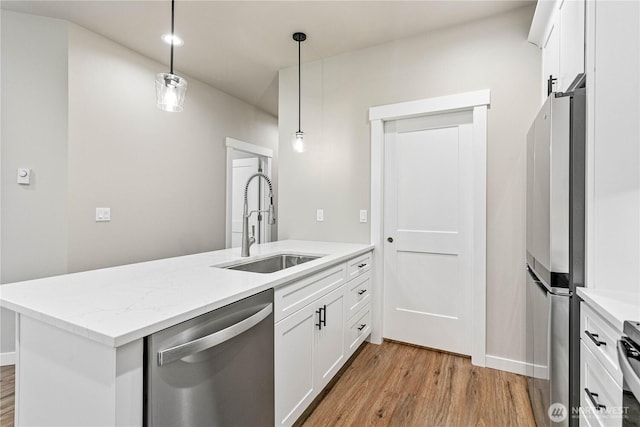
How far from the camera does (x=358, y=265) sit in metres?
2.53

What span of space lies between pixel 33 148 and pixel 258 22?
1984 millimetres

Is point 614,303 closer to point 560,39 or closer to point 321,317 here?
point 321,317

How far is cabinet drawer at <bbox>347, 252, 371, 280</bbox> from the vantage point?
2366mm

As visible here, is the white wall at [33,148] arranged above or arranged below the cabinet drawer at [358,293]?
above

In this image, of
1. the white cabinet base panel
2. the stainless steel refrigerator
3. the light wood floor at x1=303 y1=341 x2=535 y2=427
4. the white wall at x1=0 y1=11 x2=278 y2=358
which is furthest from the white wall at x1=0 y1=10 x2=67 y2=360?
the stainless steel refrigerator

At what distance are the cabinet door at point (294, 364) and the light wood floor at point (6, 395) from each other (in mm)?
1592

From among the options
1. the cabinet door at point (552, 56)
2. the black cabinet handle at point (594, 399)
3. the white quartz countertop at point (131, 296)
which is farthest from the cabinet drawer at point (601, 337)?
the cabinet door at point (552, 56)

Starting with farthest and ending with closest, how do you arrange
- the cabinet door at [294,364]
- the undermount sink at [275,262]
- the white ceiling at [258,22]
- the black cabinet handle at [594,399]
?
1. the white ceiling at [258,22]
2. the undermount sink at [275,262]
3. the cabinet door at [294,364]
4. the black cabinet handle at [594,399]

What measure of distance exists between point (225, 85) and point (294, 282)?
3026mm

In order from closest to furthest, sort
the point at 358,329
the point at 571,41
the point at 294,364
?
1. the point at 571,41
2. the point at 294,364
3. the point at 358,329

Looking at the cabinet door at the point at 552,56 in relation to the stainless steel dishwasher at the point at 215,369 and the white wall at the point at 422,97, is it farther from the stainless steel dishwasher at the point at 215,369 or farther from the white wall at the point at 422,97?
the stainless steel dishwasher at the point at 215,369

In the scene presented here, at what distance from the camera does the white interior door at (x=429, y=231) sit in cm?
258

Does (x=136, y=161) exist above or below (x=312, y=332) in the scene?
above

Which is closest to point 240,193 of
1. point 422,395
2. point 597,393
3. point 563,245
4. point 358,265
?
point 358,265
